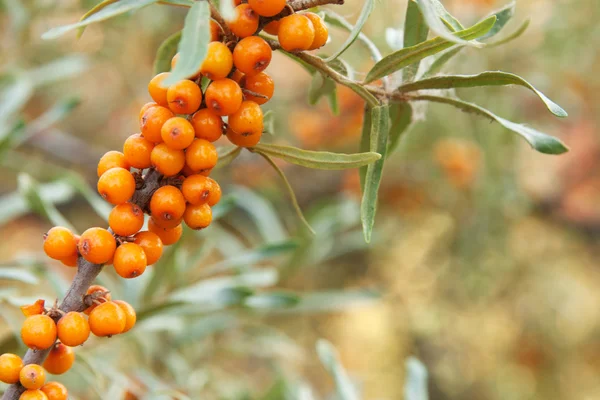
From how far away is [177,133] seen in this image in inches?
20.1

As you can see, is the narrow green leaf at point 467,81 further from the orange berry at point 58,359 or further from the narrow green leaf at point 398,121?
the orange berry at point 58,359

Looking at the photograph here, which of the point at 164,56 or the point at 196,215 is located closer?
the point at 196,215

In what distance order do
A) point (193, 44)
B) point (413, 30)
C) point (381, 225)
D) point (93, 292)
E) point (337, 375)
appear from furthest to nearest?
point (381, 225), point (337, 375), point (413, 30), point (93, 292), point (193, 44)

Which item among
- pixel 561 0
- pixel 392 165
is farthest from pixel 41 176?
pixel 561 0

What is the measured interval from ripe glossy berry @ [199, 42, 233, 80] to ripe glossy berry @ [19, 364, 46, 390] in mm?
327

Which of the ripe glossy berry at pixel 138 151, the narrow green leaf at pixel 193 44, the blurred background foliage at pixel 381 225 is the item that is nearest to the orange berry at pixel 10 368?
the ripe glossy berry at pixel 138 151

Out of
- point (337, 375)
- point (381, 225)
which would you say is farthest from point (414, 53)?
point (381, 225)

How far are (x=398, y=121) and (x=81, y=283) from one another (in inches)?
17.3

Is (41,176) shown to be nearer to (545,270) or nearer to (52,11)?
(52,11)

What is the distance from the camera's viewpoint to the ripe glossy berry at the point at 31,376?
526 mm

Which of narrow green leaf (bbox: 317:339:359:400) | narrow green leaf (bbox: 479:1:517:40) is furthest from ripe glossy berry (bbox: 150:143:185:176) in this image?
narrow green leaf (bbox: 317:339:359:400)

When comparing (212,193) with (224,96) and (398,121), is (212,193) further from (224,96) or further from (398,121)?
(398,121)

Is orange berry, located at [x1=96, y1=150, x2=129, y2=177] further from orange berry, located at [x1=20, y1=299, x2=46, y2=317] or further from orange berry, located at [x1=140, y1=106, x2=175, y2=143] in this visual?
orange berry, located at [x1=20, y1=299, x2=46, y2=317]

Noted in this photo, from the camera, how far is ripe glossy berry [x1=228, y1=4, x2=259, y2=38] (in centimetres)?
53
